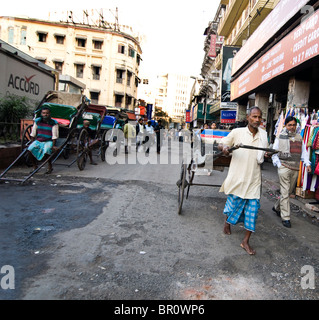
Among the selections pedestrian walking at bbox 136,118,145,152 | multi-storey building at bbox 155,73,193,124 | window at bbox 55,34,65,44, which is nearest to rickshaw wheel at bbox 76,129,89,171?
pedestrian walking at bbox 136,118,145,152

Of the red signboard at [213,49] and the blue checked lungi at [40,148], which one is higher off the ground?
the red signboard at [213,49]

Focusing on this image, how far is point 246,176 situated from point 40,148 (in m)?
5.23

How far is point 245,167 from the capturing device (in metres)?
3.82

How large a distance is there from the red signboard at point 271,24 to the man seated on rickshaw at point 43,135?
696cm

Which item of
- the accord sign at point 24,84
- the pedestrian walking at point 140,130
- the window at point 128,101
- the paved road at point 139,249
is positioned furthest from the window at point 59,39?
the paved road at point 139,249

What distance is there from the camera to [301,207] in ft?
20.5

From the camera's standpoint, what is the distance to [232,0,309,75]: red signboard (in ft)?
25.3

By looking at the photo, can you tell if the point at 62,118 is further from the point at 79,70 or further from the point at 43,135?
the point at 79,70

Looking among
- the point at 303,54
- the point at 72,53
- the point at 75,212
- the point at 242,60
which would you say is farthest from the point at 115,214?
the point at 72,53

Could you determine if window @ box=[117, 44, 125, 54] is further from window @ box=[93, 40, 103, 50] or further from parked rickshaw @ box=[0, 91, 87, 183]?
parked rickshaw @ box=[0, 91, 87, 183]

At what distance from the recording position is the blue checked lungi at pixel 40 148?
6.85m

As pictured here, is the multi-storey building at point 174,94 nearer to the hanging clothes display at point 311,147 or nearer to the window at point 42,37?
the window at point 42,37

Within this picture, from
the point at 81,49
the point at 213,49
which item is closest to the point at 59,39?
the point at 81,49

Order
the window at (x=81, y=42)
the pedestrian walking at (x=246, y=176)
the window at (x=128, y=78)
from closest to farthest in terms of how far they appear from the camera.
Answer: the pedestrian walking at (x=246, y=176) → the window at (x=81, y=42) → the window at (x=128, y=78)
